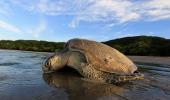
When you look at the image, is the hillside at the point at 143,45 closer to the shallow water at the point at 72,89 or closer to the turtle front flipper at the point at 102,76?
the turtle front flipper at the point at 102,76

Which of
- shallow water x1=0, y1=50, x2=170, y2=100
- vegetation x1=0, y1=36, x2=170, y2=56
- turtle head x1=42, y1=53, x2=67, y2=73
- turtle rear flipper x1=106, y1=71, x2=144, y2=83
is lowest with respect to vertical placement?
shallow water x1=0, y1=50, x2=170, y2=100

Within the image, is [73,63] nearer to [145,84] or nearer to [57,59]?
[57,59]

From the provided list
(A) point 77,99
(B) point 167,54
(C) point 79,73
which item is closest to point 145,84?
(C) point 79,73

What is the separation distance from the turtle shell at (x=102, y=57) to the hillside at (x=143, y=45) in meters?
14.7

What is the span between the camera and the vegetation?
23.0 m

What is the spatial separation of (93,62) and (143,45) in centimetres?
1892

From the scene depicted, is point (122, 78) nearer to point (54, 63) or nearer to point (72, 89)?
point (72, 89)

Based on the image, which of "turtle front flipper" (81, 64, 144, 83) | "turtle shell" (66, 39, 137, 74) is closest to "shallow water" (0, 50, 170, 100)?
"turtle front flipper" (81, 64, 144, 83)

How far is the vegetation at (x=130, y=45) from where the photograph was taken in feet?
75.4

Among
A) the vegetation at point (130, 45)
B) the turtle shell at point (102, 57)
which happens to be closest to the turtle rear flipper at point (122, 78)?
the turtle shell at point (102, 57)

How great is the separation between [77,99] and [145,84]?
7.16 feet

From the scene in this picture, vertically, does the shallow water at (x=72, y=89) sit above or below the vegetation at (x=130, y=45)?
below

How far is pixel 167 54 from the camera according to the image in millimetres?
21234

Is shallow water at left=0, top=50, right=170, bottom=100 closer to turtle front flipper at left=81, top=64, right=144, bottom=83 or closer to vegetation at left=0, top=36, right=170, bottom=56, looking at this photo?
turtle front flipper at left=81, top=64, right=144, bottom=83
